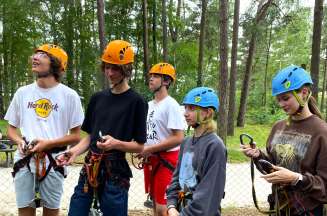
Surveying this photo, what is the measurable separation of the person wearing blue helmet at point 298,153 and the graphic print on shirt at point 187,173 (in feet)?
1.34

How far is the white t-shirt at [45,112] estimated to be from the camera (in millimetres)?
3387

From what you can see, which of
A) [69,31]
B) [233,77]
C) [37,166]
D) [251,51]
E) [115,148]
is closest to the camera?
[115,148]

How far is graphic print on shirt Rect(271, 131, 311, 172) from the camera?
257 cm

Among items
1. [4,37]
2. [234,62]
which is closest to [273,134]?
[234,62]

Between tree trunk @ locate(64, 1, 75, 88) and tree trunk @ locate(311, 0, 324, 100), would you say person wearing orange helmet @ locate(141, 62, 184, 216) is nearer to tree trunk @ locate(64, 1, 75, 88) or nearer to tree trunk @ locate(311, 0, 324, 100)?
tree trunk @ locate(311, 0, 324, 100)

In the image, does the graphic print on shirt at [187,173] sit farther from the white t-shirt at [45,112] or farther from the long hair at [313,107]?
the white t-shirt at [45,112]

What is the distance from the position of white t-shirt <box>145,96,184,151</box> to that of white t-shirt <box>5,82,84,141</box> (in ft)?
3.50

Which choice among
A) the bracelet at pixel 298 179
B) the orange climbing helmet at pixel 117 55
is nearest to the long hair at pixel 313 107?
the bracelet at pixel 298 179

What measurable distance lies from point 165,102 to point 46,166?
5.19ft

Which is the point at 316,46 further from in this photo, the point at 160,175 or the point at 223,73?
the point at 160,175

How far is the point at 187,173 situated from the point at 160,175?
140cm

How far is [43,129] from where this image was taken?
3.38 meters

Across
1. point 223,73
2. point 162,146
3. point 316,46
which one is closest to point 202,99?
point 162,146

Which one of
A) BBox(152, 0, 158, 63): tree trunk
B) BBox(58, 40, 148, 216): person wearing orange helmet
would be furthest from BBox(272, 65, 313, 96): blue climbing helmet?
BBox(152, 0, 158, 63): tree trunk
